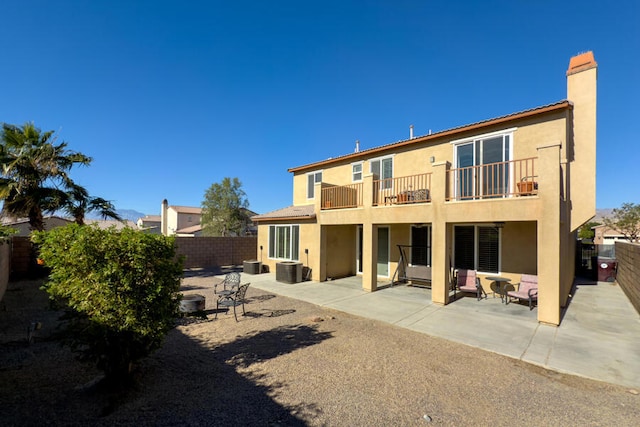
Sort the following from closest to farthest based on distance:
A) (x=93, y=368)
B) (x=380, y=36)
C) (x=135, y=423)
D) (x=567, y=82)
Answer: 1. (x=135, y=423)
2. (x=93, y=368)
3. (x=567, y=82)
4. (x=380, y=36)

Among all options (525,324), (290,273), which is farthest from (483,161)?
(290,273)

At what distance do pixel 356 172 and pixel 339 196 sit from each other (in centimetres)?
228

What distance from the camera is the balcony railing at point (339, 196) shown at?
40.7 ft

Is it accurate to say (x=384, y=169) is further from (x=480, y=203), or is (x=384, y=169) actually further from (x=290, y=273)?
(x=290, y=273)

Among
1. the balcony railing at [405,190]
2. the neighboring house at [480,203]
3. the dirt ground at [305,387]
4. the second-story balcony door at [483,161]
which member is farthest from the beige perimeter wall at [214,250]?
the second-story balcony door at [483,161]

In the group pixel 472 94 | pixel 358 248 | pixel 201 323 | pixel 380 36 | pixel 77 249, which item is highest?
pixel 380 36

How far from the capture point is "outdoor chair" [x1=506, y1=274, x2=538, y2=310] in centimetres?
819

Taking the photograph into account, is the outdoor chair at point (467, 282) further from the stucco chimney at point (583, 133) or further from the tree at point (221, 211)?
the tree at point (221, 211)

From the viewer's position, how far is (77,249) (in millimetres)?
3473

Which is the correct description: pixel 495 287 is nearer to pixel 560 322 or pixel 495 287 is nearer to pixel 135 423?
pixel 560 322

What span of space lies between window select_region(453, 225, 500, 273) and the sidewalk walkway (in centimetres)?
137

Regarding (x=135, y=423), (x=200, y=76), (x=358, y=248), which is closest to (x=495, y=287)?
(x=358, y=248)

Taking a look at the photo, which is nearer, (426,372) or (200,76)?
(426,372)

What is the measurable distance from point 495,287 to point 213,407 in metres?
9.39
